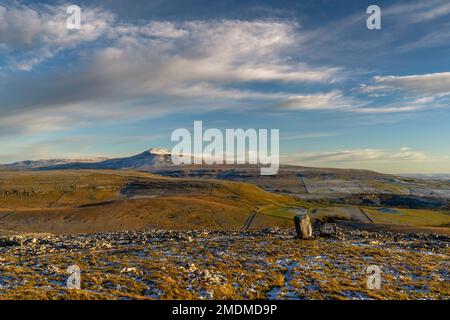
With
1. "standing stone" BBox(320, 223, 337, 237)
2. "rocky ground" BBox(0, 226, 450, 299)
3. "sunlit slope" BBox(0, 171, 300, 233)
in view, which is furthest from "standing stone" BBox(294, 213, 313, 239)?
"sunlit slope" BBox(0, 171, 300, 233)

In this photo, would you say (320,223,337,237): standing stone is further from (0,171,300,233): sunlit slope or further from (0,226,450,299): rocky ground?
(0,171,300,233): sunlit slope

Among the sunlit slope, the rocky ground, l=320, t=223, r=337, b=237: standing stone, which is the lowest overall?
the sunlit slope

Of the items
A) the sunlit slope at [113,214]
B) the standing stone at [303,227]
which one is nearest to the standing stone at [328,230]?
the standing stone at [303,227]

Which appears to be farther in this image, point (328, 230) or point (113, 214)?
point (113, 214)

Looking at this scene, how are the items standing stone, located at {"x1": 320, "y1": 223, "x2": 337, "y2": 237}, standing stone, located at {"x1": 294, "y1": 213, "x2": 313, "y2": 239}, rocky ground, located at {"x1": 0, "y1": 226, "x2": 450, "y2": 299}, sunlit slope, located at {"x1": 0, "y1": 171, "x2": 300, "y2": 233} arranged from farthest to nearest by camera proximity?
sunlit slope, located at {"x1": 0, "y1": 171, "x2": 300, "y2": 233} → standing stone, located at {"x1": 320, "y1": 223, "x2": 337, "y2": 237} → standing stone, located at {"x1": 294, "y1": 213, "x2": 313, "y2": 239} → rocky ground, located at {"x1": 0, "y1": 226, "x2": 450, "y2": 299}

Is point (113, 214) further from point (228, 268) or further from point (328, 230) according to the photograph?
point (228, 268)

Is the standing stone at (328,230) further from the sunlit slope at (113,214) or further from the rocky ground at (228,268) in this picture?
the sunlit slope at (113,214)

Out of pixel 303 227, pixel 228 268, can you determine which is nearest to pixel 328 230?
pixel 303 227
